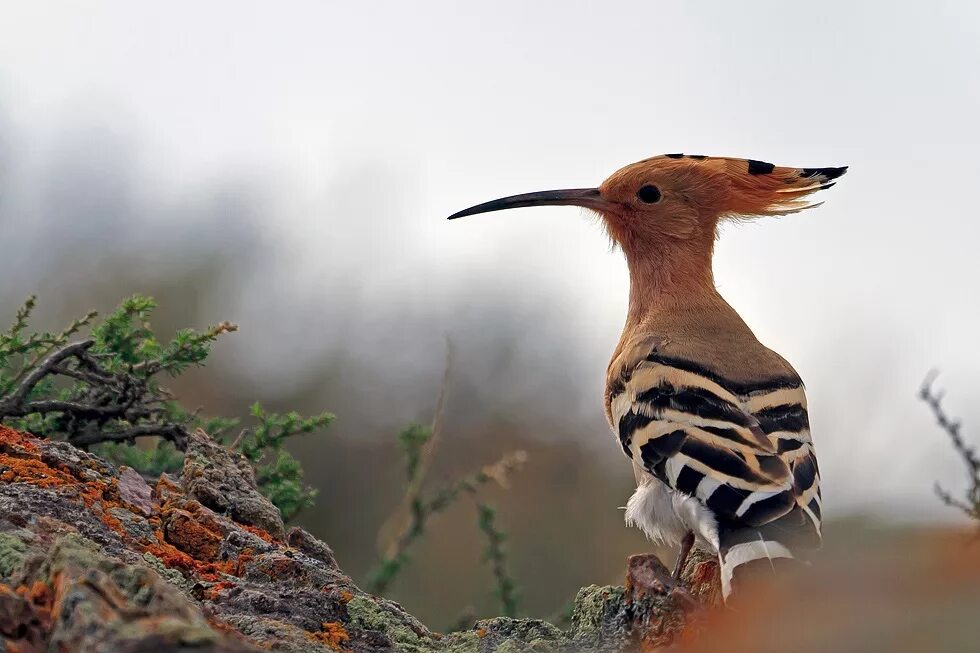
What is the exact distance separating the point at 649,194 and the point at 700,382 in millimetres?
1222

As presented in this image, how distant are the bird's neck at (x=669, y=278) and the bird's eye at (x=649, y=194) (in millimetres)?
172

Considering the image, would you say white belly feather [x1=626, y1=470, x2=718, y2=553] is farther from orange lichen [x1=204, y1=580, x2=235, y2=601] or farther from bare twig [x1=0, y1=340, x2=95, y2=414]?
bare twig [x1=0, y1=340, x2=95, y2=414]

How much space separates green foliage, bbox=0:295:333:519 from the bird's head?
1.41 metres

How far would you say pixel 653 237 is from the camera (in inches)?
172

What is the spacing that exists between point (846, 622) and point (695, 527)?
1.55m

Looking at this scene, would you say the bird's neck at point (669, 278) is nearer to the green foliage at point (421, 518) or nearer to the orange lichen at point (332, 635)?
the green foliage at point (421, 518)

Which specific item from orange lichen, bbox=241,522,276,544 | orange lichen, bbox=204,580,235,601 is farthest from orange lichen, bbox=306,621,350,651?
orange lichen, bbox=241,522,276,544

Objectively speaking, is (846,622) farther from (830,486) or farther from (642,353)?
(830,486)

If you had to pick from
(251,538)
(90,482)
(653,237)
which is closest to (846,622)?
(251,538)

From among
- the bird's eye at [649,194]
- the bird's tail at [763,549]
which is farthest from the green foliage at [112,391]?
the bird's eye at [649,194]

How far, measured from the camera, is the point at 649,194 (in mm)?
4414

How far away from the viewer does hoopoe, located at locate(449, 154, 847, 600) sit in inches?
112

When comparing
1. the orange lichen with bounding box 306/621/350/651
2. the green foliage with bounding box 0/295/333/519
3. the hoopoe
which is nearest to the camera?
the orange lichen with bounding box 306/621/350/651

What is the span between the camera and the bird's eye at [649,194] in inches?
174
